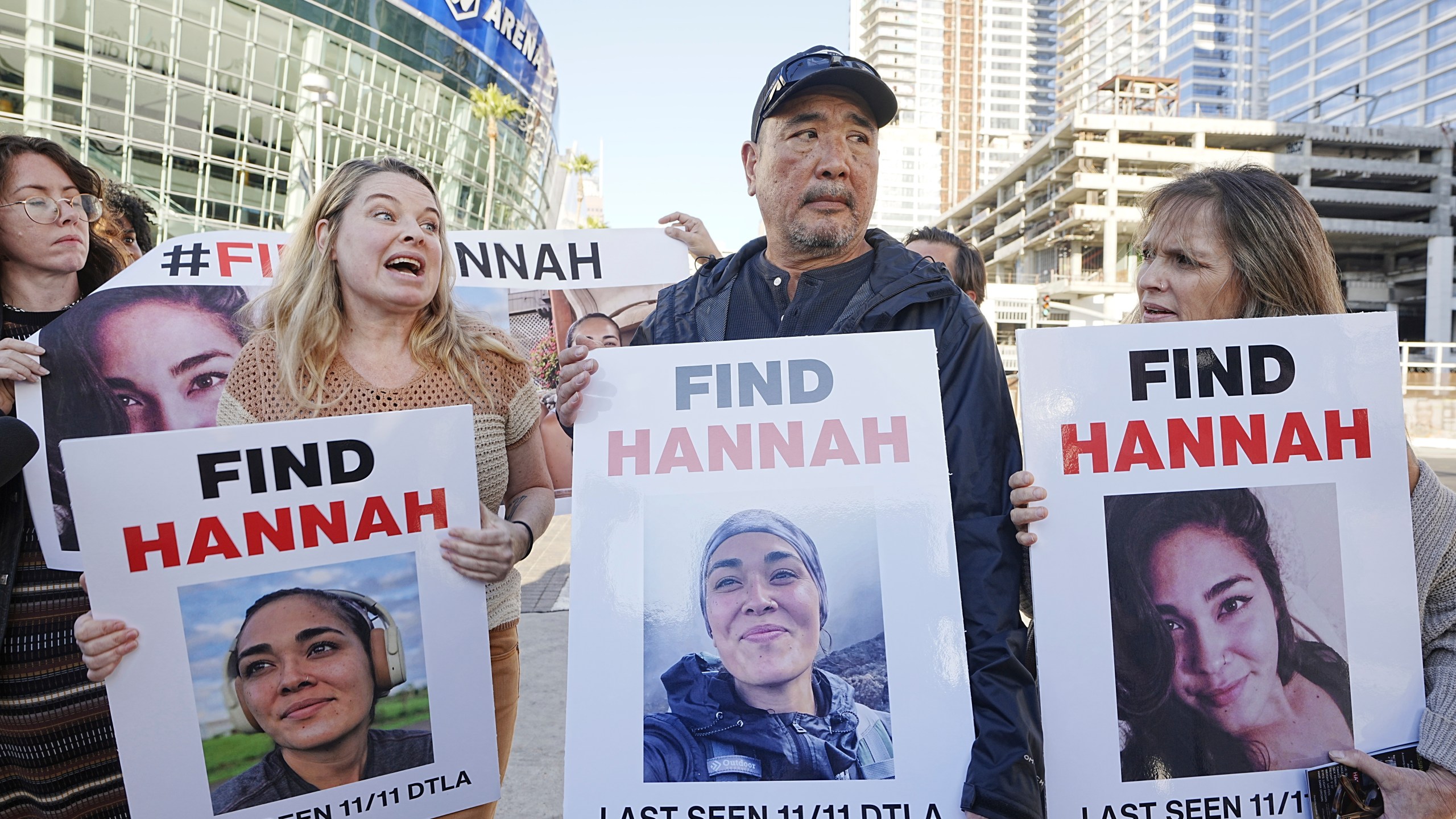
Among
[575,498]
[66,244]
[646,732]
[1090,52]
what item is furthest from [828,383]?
[1090,52]

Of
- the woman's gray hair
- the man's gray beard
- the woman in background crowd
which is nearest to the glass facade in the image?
the woman in background crowd

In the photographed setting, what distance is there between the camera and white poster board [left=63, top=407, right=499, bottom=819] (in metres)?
1.58

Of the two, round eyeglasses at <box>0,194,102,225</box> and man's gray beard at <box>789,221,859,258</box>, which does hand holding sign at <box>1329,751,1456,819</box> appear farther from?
round eyeglasses at <box>0,194,102,225</box>

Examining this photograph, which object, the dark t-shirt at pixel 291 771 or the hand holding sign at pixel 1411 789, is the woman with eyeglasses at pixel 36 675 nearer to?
the dark t-shirt at pixel 291 771

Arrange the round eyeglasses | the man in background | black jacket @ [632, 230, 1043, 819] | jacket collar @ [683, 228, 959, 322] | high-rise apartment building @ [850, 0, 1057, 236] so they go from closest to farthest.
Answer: black jacket @ [632, 230, 1043, 819] → jacket collar @ [683, 228, 959, 322] → the round eyeglasses → the man in background → high-rise apartment building @ [850, 0, 1057, 236]

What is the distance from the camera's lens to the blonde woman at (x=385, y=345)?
1992mm

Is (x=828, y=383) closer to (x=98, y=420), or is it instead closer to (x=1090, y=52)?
(x=98, y=420)

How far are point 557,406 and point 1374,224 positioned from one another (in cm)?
7449

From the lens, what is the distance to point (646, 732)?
1.50m

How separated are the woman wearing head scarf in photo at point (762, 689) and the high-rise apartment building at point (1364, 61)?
7472 centimetres

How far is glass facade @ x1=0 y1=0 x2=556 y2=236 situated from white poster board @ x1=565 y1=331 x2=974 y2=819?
1687 centimetres

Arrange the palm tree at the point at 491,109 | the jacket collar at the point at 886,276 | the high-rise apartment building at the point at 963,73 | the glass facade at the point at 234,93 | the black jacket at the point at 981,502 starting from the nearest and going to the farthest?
the black jacket at the point at 981,502 → the jacket collar at the point at 886,276 → the glass facade at the point at 234,93 → the palm tree at the point at 491,109 → the high-rise apartment building at the point at 963,73

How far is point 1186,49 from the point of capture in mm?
114688

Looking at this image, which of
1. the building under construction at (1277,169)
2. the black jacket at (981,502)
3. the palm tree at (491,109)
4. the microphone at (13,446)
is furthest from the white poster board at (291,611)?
the building under construction at (1277,169)
